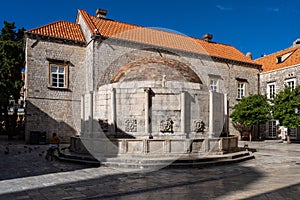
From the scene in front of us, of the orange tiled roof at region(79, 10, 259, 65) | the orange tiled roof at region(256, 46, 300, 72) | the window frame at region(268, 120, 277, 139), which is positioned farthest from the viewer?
the window frame at region(268, 120, 277, 139)

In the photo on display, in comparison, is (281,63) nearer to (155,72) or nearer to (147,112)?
(155,72)

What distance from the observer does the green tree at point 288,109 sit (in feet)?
71.1

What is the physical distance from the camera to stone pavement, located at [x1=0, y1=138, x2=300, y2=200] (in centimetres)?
597

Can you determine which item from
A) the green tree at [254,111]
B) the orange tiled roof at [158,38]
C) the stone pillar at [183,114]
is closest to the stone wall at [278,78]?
the orange tiled roof at [158,38]

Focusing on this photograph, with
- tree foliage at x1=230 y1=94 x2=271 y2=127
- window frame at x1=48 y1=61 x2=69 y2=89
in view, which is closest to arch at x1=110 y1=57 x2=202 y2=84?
window frame at x1=48 y1=61 x2=69 y2=89

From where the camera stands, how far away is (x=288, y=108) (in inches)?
864

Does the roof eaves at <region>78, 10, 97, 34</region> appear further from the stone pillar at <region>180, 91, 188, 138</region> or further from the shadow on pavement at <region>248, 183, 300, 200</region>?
the shadow on pavement at <region>248, 183, 300, 200</region>

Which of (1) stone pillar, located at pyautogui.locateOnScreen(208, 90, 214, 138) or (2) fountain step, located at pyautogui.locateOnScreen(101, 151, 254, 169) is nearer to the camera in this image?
(2) fountain step, located at pyautogui.locateOnScreen(101, 151, 254, 169)

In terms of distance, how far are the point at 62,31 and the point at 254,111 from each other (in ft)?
62.4

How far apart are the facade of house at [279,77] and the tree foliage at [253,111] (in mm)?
3602

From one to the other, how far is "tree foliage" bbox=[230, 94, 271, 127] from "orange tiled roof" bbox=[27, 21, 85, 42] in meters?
16.5

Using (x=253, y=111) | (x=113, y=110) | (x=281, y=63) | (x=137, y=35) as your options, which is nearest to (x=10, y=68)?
(x=137, y=35)

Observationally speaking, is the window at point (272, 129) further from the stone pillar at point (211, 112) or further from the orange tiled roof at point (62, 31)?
the orange tiled roof at point (62, 31)

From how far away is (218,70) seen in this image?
27.5 metres
